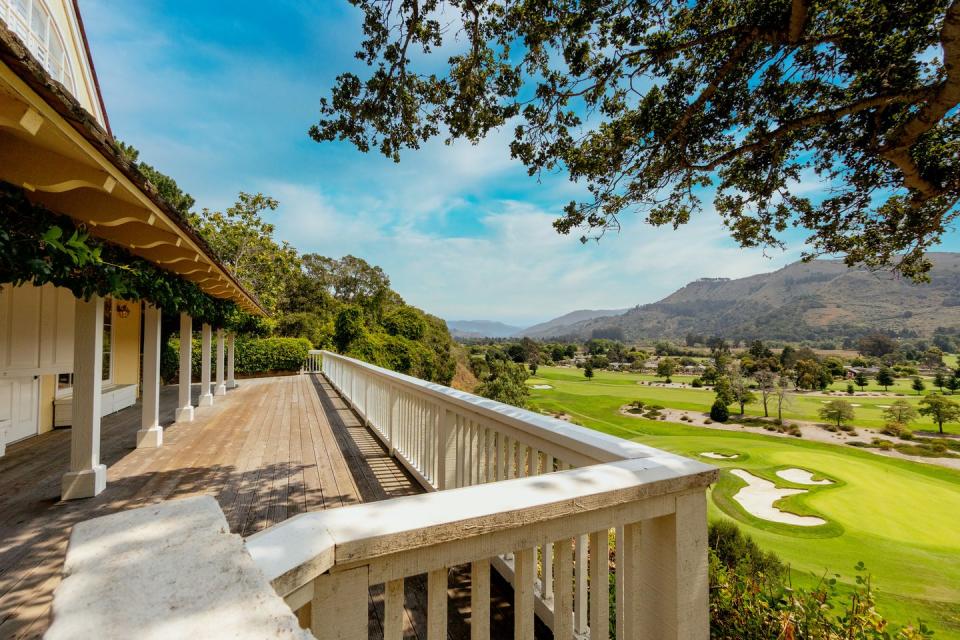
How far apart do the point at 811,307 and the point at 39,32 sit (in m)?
77.6

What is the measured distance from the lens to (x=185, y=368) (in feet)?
21.1

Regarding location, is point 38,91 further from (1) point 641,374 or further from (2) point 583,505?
(1) point 641,374

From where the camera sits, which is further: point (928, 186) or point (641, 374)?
point (641, 374)

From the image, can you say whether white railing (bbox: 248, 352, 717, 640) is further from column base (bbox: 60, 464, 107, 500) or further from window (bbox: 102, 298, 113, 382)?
window (bbox: 102, 298, 113, 382)

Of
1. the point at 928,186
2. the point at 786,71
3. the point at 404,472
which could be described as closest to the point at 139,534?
the point at 404,472

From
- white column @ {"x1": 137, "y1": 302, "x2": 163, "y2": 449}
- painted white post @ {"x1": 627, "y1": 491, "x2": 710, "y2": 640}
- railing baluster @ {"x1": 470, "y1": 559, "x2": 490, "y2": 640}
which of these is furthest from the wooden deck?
railing baluster @ {"x1": 470, "y1": 559, "x2": 490, "y2": 640}

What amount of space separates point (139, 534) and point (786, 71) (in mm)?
7669

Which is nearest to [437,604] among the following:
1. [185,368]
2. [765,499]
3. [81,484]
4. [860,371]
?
[81,484]

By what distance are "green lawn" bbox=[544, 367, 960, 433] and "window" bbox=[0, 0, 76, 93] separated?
54.2 m

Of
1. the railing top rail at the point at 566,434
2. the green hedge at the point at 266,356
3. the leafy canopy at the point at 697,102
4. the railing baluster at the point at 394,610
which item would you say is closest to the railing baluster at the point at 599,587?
the railing top rail at the point at 566,434

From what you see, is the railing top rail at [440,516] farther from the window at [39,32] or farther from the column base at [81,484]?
the window at [39,32]

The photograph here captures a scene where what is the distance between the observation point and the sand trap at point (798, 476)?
25.2m

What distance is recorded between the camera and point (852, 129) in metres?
5.62

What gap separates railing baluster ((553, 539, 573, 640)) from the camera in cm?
121
